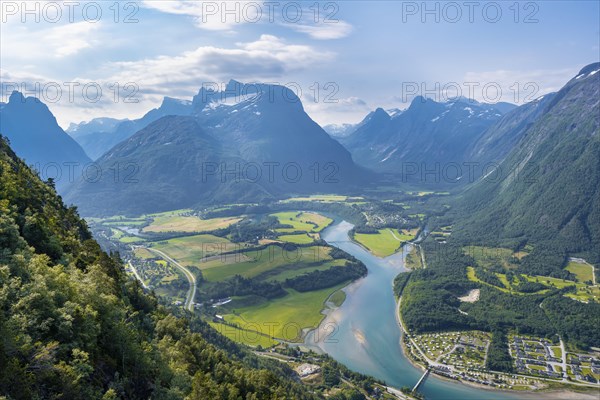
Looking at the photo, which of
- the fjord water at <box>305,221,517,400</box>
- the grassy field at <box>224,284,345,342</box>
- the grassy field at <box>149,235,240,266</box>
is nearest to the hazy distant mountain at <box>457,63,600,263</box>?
the fjord water at <box>305,221,517,400</box>

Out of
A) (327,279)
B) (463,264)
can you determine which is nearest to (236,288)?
(327,279)

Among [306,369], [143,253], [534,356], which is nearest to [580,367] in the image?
[534,356]

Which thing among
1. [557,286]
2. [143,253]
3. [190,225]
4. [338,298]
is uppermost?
[190,225]

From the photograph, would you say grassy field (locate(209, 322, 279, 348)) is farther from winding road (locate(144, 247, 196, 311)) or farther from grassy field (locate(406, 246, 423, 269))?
grassy field (locate(406, 246, 423, 269))

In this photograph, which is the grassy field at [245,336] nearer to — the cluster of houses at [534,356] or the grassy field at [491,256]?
the cluster of houses at [534,356]

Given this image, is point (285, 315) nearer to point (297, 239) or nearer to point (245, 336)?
point (245, 336)

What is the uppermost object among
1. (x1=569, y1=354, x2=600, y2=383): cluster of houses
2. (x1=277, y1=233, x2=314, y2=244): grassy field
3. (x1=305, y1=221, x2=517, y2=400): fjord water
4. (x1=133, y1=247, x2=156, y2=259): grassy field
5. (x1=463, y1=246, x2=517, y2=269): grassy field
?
(x1=277, y1=233, x2=314, y2=244): grassy field

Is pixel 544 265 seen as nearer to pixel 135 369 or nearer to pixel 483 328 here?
pixel 483 328
